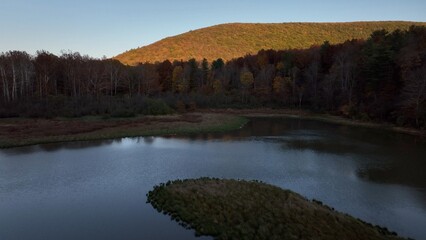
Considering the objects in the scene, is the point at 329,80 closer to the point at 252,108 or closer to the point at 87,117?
the point at 252,108

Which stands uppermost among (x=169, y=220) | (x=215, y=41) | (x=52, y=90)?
(x=215, y=41)

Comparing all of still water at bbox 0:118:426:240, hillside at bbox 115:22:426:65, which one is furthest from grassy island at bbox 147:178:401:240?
Result: hillside at bbox 115:22:426:65

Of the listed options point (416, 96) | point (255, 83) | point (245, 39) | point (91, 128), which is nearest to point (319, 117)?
point (416, 96)

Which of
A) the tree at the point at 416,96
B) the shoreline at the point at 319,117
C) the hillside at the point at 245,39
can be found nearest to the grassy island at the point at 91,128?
the shoreline at the point at 319,117

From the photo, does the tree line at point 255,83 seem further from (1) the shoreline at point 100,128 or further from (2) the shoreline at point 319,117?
(1) the shoreline at point 100,128

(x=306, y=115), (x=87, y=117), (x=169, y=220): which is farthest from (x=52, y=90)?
(x=169, y=220)

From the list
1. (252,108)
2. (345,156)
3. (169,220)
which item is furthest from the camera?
(252,108)

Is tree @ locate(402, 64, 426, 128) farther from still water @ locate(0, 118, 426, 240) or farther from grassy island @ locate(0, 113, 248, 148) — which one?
grassy island @ locate(0, 113, 248, 148)
